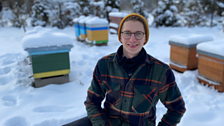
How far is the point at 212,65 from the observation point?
140 inches

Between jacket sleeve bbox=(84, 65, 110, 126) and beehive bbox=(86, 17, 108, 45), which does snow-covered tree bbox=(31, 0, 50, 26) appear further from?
jacket sleeve bbox=(84, 65, 110, 126)

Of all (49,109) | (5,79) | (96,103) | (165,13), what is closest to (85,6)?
(165,13)

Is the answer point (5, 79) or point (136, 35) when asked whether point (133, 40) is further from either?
point (5, 79)

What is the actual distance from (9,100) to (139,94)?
106 inches

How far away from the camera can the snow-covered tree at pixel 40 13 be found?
12844 millimetres

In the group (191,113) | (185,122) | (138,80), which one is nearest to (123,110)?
(138,80)

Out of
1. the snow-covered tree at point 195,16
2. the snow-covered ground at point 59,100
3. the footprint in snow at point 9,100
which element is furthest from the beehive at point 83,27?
the snow-covered tree at point 195,16

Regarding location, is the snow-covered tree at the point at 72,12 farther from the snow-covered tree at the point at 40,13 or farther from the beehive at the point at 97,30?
the beehive at the point at 97,30

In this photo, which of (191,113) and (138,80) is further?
(191,113)

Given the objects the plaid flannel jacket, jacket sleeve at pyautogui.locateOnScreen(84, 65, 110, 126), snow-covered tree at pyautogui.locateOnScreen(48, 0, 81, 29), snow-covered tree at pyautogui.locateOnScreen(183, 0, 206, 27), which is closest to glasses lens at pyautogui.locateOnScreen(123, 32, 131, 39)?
the plaid flannel jacket

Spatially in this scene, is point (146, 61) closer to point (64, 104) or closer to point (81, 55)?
point (64, 104)

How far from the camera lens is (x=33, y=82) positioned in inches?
152

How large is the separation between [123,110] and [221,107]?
2.26 m

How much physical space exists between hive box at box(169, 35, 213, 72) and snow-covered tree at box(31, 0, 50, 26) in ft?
35.2
